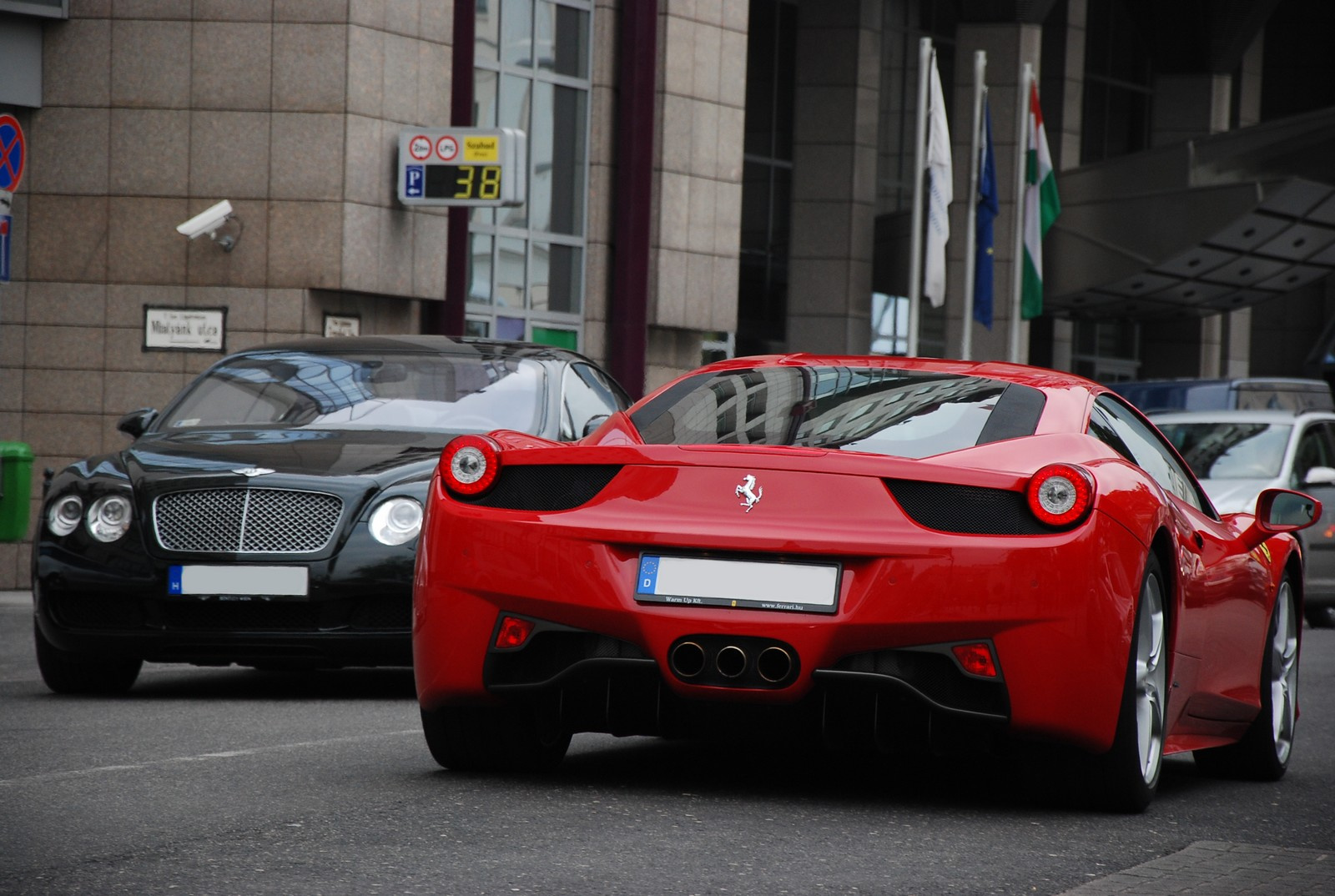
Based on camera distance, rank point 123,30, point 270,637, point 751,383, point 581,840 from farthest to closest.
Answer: point 123,30 < point 270,637 < point 751,383 < point 581,840

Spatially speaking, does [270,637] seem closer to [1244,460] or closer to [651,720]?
[651,720]

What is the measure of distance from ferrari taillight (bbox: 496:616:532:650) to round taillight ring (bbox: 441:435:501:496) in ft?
1.14

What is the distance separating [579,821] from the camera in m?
5.02

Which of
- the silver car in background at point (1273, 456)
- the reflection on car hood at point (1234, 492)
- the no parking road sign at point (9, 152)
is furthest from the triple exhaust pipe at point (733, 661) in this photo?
the silver car in background at point (1273, 456)

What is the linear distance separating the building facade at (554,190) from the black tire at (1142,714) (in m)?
14.0

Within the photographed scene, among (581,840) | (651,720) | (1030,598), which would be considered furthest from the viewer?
(651,720)

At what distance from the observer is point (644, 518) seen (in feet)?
17.1

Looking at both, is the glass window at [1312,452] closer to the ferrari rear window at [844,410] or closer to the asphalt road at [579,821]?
the asphalt road at [579,821]

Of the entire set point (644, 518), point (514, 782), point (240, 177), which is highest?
point (240, 177)

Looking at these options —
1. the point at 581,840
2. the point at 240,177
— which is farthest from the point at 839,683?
the point at 240,177

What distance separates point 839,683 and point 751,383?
115 centimetres

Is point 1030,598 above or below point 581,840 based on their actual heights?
above

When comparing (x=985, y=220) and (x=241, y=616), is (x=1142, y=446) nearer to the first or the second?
(x=241, y=616)

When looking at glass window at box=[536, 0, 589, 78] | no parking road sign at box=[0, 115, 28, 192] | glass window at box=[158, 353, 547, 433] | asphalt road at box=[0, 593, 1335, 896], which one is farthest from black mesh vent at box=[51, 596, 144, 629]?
glass window at box=[536, 0, 589, 78]
